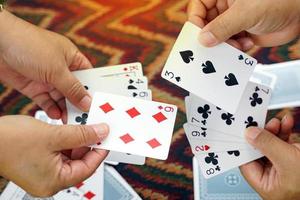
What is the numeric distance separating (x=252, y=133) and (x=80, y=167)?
442 millimetres

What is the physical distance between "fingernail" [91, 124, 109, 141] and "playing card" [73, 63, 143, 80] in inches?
9.6

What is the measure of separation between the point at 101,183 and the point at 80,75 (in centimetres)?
38

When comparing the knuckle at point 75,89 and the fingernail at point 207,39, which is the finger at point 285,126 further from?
the knuckle at point 75,89

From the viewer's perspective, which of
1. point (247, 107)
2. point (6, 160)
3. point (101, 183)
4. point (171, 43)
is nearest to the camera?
point (6, 160)

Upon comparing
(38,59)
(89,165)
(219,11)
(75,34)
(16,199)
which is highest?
(219,11)

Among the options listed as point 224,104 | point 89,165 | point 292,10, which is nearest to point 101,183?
point 89,165

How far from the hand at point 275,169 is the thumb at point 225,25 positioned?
0.83 feet

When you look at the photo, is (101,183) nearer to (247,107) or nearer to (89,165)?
(89,165)

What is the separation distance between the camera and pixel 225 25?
3.99 feet

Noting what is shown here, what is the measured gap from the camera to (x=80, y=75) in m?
1.44

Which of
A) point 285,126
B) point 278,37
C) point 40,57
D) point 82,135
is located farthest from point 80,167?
point 278,37

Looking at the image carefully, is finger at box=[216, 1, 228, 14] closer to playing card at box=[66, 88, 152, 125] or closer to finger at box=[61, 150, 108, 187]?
playing card at box=[66, 88, 152, 125]

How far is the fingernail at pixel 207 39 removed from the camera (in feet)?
4.04

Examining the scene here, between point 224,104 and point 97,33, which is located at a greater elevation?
point 224,104
